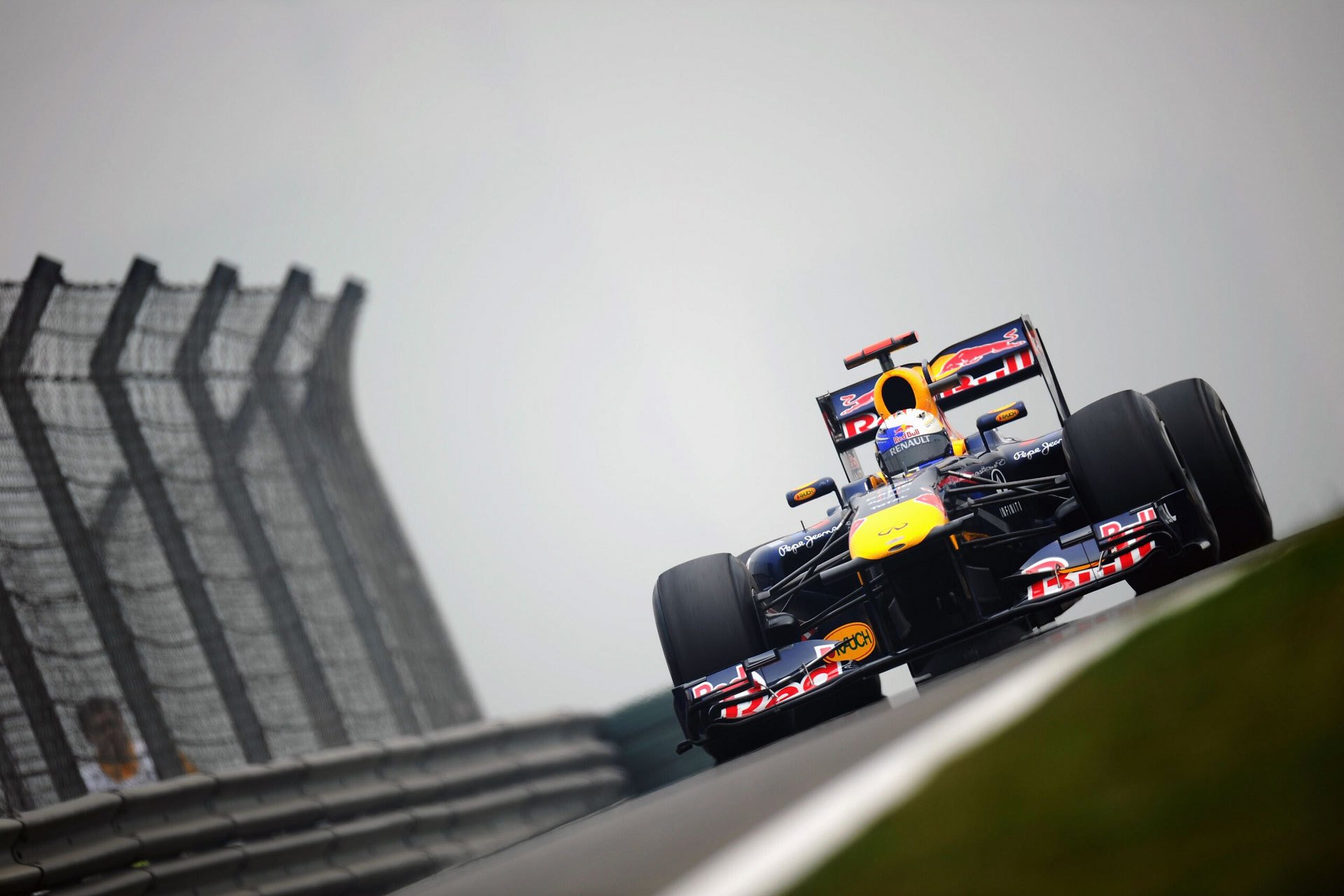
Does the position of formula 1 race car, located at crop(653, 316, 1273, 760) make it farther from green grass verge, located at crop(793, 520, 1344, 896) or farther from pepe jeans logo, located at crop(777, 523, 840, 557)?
green grass verge, located at crop(793, 520, 1344, 896)

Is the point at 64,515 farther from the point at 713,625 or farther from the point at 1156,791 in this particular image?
the point at 1156,791

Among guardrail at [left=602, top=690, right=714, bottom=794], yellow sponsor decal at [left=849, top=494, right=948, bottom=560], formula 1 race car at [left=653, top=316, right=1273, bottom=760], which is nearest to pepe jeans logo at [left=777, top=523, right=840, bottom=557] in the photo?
formula 1 race car at [left=653, top=316, right=1273, bottom=760]

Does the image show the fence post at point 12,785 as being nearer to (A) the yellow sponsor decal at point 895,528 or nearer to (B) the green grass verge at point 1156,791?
(A) the yellow sponsor decal at point 895,528

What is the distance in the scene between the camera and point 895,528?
686 cm

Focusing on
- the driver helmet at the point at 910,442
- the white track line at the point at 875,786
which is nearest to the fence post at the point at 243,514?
the driver helmet at the point at 910,442

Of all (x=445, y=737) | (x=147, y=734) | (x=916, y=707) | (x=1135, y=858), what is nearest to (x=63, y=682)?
(x=147, y=734)

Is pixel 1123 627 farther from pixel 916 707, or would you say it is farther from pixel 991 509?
pixel 991 509

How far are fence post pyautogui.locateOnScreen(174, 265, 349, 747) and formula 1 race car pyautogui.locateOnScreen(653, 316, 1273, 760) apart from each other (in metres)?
3.22

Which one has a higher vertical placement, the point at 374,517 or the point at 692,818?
the point at 374,517

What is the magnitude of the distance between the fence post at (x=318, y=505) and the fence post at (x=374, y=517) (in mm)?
179

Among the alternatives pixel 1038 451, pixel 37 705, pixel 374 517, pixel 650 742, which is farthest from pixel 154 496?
pixel 1038 451

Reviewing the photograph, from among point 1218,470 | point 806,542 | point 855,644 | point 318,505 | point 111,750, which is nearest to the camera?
point 1218,470

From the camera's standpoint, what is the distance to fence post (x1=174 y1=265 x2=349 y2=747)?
32.4 feet

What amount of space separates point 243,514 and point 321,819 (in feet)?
13.2
